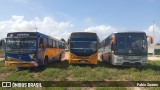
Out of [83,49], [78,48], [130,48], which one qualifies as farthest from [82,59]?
[130,48]

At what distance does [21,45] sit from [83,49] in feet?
16.9

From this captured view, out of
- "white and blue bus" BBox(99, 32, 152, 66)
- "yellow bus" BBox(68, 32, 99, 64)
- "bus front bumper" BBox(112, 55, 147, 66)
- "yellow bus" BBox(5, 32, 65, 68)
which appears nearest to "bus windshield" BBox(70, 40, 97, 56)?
"yellow bus" BBox(68, 32, 99, 64)

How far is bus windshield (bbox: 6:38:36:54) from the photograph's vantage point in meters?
19.0

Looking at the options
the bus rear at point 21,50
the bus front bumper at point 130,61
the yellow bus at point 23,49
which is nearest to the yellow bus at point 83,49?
the bus front bumper at point 130,61

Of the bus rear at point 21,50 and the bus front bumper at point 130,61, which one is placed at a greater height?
the bus rear at point 21,50

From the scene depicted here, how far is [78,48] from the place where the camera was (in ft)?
70.4

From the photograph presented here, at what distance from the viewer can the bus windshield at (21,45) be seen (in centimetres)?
1895

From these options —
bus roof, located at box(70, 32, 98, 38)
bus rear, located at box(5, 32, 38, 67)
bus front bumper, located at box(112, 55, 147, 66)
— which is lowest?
bus front bumper, located at box(112, 55, 147, 66)

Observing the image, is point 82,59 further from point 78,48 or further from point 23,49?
point 23,49

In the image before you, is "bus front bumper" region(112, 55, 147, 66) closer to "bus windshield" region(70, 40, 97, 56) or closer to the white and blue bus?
the white and blue bus

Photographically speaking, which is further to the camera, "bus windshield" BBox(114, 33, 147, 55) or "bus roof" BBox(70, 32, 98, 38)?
"bus roof" BBox(70, 32, 98, 38)

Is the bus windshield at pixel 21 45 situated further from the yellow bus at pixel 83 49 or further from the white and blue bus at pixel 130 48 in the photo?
the white and blue bus at pixel 130 48

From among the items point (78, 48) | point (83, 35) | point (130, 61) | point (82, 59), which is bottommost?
point (130, 61)

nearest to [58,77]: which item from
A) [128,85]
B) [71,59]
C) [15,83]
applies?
[15,83]
